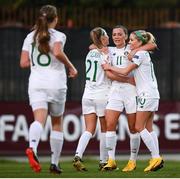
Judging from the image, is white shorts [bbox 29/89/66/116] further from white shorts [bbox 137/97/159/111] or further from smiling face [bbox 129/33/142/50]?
smiling face [bbox 129/33/142/50]

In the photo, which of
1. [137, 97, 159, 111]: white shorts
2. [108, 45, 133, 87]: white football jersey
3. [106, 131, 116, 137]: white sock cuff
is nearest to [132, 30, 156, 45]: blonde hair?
[108, 45, 133, 87]: white football jersey

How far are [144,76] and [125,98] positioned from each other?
523mm

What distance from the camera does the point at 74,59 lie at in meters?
23.8

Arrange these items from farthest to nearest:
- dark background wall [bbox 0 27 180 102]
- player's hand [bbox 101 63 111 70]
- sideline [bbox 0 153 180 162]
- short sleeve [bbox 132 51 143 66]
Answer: dark background wall [bbox 0 27 180 102]
sideline [bbox 0 153 180 162]
player's hand [bbox 101 63 111 70]
short sleeve [bbox 132 51 143 66]

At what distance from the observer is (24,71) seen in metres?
23.7

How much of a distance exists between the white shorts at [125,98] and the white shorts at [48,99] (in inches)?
52.3

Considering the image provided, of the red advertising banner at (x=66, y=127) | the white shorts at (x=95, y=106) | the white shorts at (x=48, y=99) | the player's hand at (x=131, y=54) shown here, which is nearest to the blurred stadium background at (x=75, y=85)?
the red advertising banner at (x=66, y=127)

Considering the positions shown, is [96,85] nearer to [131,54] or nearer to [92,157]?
[131,54]

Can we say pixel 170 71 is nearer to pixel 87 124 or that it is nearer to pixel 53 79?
pixel 87 124

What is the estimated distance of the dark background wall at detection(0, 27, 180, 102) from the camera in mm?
Result: 23625

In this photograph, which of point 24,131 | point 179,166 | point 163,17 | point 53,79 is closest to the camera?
point 53,79

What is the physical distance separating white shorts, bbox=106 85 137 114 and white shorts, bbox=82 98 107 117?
184 mm

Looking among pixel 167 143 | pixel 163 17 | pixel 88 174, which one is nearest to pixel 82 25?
pixel 163 17

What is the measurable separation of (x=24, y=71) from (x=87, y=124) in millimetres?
7267
